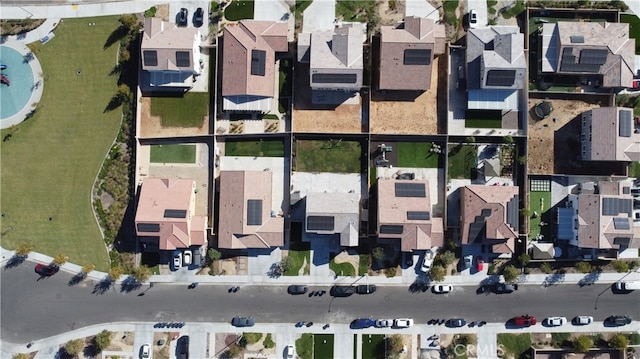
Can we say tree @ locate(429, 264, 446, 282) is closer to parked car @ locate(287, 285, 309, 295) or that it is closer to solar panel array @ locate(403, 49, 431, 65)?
parked car @ locate(287, 285, 309, 295)

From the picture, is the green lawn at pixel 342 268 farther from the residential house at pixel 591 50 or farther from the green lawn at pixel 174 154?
the residential house at pixel 591 50

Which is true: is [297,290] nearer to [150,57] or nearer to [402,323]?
[402,323]

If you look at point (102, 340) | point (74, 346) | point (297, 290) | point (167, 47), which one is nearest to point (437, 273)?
point (297, 290)

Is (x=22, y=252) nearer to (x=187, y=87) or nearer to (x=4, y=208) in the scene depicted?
(x=4, y=208)

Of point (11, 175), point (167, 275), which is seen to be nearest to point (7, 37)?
point (11, 175)

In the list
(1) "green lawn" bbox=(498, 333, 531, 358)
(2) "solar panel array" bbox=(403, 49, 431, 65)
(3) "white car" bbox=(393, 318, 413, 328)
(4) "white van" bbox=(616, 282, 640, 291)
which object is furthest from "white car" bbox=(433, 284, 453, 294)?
(2) "solar panel array" bbox=(403, 49, 431, 65)

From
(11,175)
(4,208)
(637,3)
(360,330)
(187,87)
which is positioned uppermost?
(637,3)
